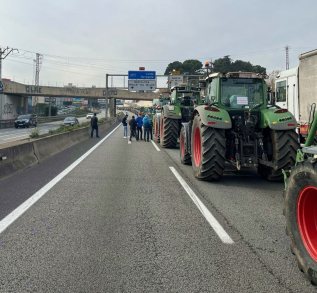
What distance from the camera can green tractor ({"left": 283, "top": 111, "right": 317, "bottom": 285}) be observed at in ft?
12.0

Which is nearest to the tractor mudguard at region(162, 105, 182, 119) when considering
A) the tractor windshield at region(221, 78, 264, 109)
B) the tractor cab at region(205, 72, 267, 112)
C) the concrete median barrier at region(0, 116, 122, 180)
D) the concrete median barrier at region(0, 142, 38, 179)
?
the concrete median barrier at region(0, 116, 122, 180)

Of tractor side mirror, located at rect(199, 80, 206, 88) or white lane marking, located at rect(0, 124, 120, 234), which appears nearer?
white lane marking, located at rect(0, 124, 120, 234)

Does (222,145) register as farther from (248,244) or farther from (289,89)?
(289,89)

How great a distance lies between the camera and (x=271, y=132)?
8789 mm

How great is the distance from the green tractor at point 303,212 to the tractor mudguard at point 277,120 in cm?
440

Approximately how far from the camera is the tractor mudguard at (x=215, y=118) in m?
8.43

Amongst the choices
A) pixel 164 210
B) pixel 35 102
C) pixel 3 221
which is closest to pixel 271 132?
pixel 164 210

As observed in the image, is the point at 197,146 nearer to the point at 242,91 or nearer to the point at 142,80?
the point at 242,91

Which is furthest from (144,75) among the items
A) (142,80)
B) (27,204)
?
(27,204)

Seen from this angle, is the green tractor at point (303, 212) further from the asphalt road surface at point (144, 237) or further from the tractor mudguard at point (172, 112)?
the tractor mudguard at point (172, 112)

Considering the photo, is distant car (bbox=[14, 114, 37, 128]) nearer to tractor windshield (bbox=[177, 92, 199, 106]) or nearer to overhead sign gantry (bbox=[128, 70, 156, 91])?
overhead sign gantry (bbox=[128, 70, 156, 91])

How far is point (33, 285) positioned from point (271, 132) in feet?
22.3

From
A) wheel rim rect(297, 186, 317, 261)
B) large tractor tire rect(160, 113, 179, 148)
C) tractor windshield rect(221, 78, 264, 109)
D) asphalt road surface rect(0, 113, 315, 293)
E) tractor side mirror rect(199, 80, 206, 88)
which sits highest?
tractor side mirror rect(199, 80, 206, 88)

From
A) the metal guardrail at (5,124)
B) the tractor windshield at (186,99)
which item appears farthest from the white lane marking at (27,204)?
the metal guardrail at (5,124)
